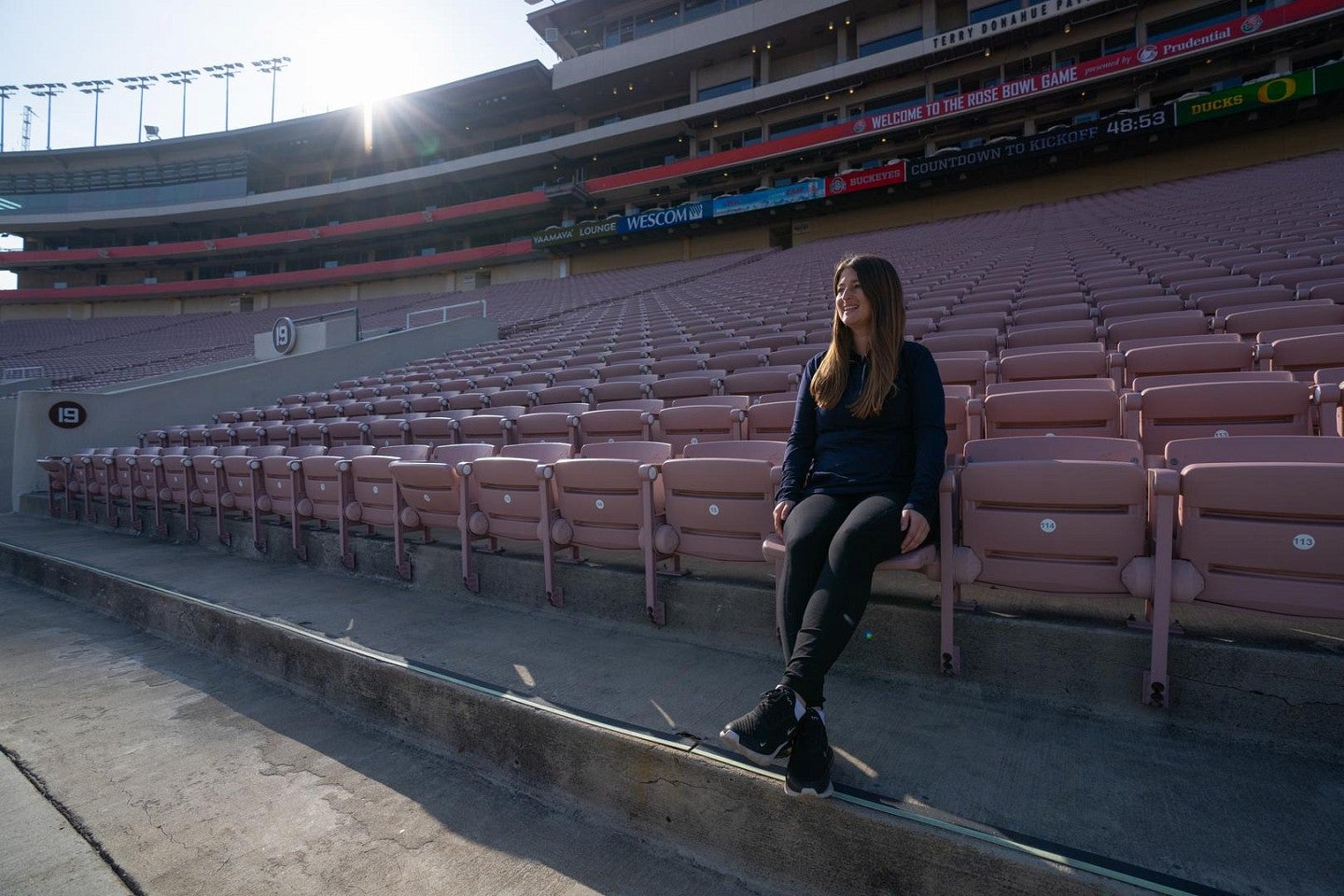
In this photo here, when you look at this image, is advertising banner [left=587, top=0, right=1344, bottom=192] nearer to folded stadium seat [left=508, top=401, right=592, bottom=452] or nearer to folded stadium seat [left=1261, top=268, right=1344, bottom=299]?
folded stadium seat [left=1261, top=268, right=1344, bottom=299]

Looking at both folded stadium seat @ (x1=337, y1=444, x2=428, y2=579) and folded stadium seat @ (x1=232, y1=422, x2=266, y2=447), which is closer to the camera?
folded stadium seat @ (x1=337, y1=444, x2=428, y2=579)

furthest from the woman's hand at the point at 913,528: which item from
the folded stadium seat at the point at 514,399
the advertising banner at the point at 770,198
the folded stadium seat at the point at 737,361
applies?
the advertising banner at the point at 770,198

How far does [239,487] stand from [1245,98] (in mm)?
23369

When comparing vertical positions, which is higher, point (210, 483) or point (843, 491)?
point (843, 491)

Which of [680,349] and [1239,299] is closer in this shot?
[1239,299]

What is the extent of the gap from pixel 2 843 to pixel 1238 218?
13.5m

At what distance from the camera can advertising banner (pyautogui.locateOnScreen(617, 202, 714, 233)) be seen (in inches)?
926

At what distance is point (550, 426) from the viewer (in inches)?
172

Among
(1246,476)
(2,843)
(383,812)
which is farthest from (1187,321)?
(2,843)

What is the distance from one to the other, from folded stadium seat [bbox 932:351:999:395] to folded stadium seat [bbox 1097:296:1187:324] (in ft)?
4.68

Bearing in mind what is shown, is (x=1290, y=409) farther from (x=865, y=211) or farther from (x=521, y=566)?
(x=865, y=211)

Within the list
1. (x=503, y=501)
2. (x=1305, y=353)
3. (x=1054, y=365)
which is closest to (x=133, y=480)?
(x=503, y=501)

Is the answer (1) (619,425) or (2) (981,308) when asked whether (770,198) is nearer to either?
(2) (981,308)

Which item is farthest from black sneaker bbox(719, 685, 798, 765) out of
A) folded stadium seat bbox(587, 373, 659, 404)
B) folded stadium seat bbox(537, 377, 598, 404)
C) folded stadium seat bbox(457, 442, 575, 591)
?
folded stadium seat bbox(537, 377, 598, 404)
